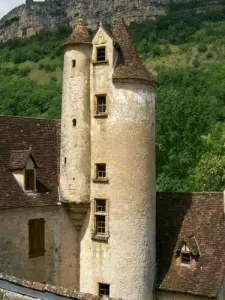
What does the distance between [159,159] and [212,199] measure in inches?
1098

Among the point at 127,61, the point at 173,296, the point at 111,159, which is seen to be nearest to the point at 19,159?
the point at 111,159

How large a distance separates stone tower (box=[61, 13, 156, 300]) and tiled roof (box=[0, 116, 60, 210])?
0.97 m

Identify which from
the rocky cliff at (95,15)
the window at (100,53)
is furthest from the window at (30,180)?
the rocky cliff at (95,15)

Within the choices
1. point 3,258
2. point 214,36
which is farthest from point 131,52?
point 214,36

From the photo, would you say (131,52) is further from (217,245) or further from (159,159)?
(159,159)

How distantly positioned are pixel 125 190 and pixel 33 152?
5.66m

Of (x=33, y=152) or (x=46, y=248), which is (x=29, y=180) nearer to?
(x=33, y=152)

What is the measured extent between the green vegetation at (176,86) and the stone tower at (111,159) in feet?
70.8

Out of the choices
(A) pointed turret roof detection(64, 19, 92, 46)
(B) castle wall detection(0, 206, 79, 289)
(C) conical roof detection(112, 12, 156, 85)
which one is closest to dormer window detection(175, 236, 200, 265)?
(B) castle wall detection(0, 206, 79, 289)

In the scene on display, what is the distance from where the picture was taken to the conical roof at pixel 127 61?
91.0ft

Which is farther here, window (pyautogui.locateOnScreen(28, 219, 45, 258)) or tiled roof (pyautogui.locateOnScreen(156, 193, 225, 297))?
window (pyautogui.locateOnScreen(28, 219, 45, 258))

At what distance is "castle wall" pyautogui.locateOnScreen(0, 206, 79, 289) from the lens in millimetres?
26062

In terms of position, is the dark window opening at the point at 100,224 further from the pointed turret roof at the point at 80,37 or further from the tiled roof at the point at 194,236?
the pointed turret roof at the point at 80,37

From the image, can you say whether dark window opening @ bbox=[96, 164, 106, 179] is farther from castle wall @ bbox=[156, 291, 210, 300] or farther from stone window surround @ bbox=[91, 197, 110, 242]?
castle wall @ bbox=[156, 291, 210, 300]
